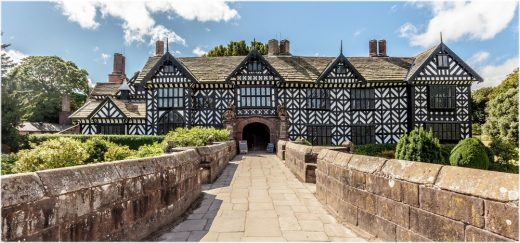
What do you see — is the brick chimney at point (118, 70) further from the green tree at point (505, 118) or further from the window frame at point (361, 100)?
the green tree at point (505, 118)

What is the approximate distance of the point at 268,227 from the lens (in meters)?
5.31

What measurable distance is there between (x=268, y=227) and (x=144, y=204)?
1943mm

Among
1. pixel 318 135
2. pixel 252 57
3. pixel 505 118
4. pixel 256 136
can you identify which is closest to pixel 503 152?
pixel 505 118

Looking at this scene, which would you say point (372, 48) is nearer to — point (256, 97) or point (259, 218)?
point (256, 97)

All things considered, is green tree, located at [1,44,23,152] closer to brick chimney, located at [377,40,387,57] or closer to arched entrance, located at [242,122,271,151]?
arched entrance, located at [242,122,271,151]

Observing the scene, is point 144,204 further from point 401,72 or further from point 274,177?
point 401,72

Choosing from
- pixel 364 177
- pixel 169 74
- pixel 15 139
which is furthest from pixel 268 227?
pixel 15 139

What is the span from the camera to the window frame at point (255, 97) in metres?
26.6

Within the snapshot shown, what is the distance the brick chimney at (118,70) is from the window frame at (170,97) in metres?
18.4

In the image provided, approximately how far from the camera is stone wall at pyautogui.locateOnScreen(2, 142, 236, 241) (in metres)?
2.70

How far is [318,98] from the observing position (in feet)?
90.4

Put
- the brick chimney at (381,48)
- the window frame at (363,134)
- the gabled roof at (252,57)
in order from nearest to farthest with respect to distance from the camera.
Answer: the gabled roof at (252,57) → the window frame at (363,134) → the brick chimney at (381,48)

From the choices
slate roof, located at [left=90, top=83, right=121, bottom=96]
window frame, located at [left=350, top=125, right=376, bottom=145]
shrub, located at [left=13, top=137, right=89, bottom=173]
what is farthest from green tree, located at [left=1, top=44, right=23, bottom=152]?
window frame, located at [left=350, top=125, right=376, bottom=145]

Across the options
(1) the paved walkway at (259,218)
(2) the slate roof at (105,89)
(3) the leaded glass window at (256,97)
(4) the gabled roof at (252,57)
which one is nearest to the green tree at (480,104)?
(4) the gabled roof at (252,57)
